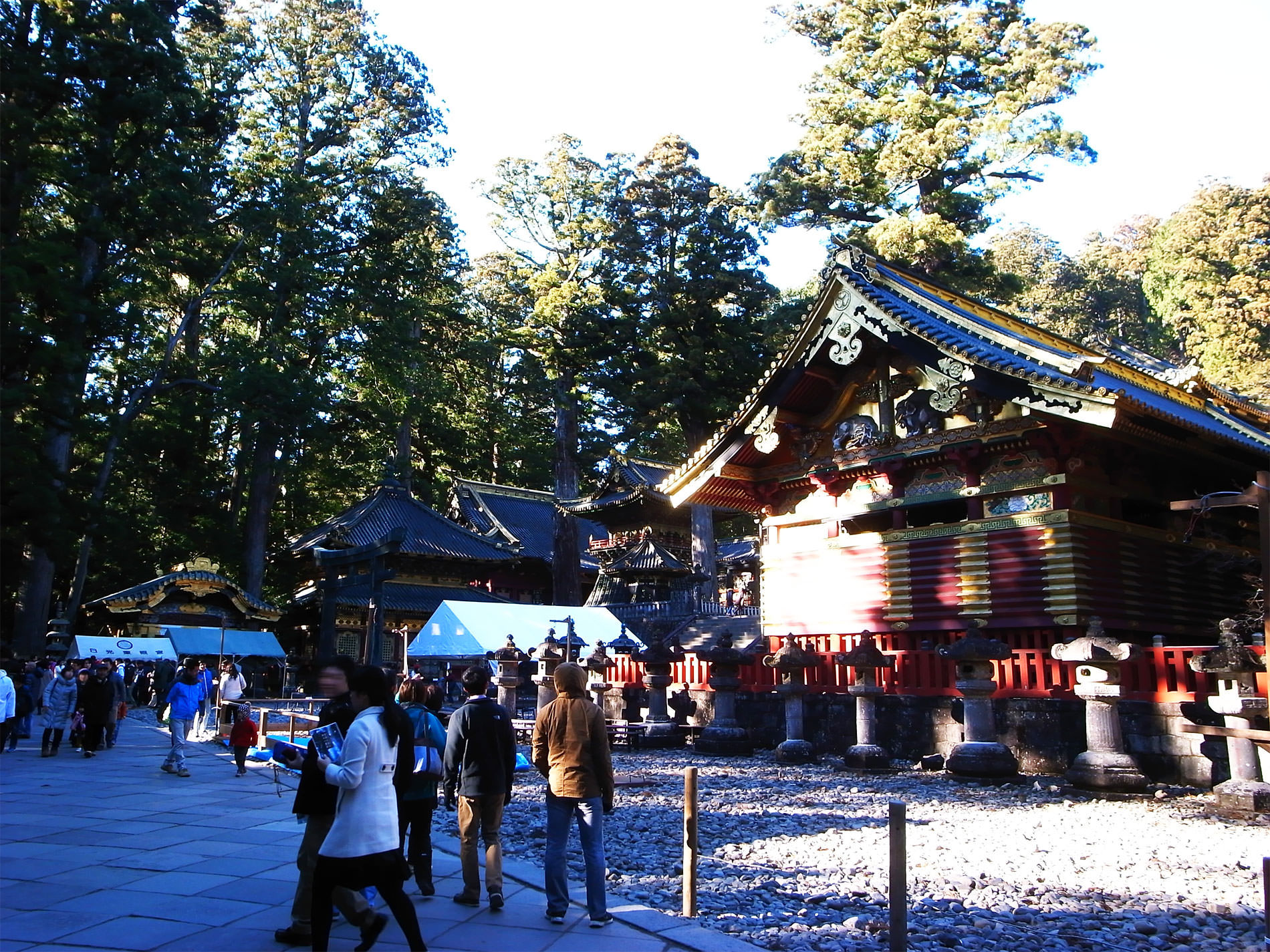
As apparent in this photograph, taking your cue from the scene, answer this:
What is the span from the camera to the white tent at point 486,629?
21.3m

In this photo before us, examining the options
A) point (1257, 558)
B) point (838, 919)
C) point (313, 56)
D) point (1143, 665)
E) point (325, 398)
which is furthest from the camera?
point (313, 56)

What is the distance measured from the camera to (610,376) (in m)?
34.8

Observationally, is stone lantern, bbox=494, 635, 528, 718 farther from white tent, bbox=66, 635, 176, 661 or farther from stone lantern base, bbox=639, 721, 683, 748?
white tent, bbox=66, 635, 176, 661

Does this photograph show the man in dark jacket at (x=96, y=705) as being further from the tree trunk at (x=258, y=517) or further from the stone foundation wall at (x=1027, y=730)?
the tree trunk at (x=258, y=517)

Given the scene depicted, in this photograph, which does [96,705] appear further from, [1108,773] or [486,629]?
[1108,773]

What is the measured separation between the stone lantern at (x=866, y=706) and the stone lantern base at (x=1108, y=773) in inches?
110

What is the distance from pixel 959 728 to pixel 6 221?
16.6m

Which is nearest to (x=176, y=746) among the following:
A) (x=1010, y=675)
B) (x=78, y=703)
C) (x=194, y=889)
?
(x=78, y=703)

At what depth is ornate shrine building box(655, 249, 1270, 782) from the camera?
1401cm

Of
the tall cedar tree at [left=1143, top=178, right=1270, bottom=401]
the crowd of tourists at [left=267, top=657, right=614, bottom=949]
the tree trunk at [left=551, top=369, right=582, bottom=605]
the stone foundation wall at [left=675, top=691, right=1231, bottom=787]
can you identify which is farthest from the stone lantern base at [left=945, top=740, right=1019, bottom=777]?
the tall cedar tree at [left=1143, top=178, right=1270, bottom=401]

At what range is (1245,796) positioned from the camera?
360 inches

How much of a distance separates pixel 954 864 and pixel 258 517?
115ft

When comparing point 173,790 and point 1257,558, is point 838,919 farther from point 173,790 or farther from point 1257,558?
point 1257,558

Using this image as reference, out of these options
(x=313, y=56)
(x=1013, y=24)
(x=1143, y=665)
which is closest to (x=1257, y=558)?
(x=1143, y=665)
